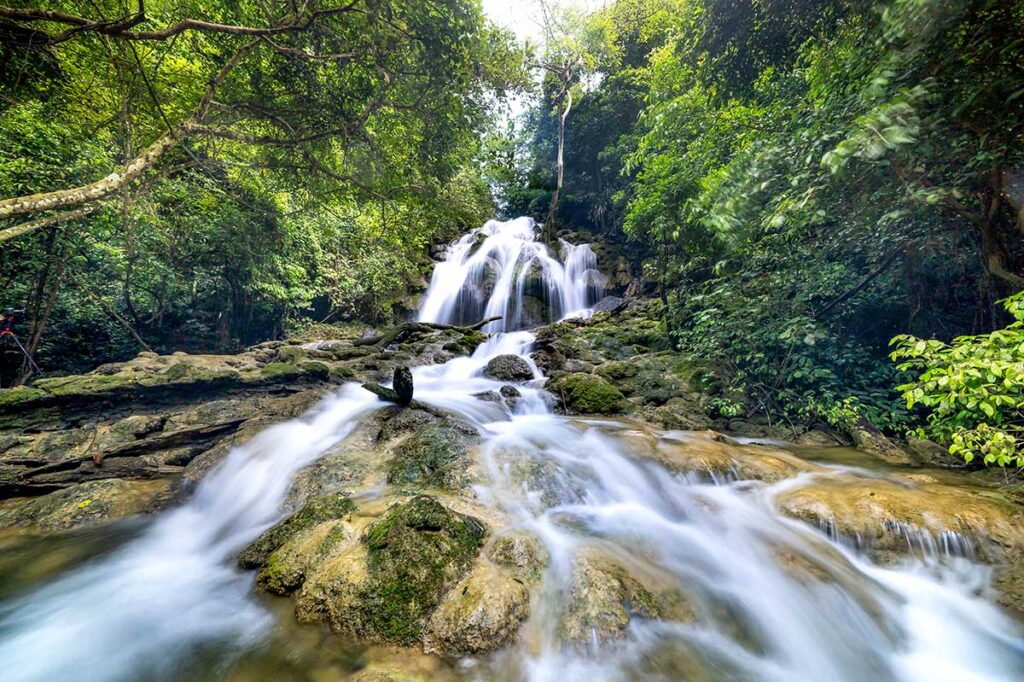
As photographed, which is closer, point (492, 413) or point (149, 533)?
point (149, 533)

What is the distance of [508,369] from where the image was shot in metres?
8.78

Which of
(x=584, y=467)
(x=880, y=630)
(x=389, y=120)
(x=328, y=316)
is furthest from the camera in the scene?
(x=328, y=316)

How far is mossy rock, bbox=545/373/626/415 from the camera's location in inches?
273

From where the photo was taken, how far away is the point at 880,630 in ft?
8.38

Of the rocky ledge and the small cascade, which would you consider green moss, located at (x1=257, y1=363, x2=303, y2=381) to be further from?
the small cascade

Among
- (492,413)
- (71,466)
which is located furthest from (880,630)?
(71,466)

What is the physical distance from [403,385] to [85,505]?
349cm

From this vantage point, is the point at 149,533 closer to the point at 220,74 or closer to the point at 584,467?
the point at 584,467

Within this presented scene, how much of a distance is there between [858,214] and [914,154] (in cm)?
106

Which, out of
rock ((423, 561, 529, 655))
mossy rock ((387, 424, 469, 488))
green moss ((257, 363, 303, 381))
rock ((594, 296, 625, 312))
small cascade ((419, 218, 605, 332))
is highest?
small cascade ((419, 218, 605, 332))

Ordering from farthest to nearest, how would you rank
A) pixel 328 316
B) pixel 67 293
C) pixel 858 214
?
pixel 328 316 < pixel 67 293 < pixel 858 214

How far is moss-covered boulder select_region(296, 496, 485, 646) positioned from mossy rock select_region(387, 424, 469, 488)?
4.00 feet

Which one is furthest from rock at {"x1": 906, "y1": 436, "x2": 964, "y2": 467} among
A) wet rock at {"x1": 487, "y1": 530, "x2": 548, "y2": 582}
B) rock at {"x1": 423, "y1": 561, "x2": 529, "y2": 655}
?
rock at {"x1": 423, "y1": 561, "x2": 529, "y2": 655}

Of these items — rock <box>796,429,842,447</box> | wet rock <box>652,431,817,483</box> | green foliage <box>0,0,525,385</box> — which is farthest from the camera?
rock <box>796,429,842,447</box>
